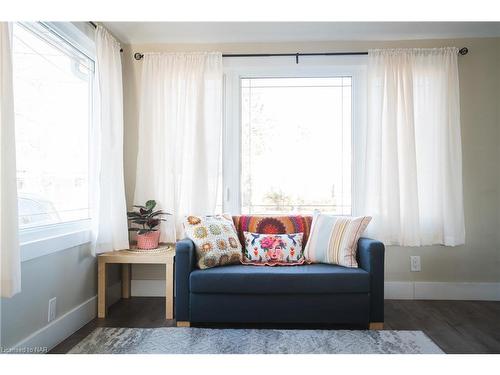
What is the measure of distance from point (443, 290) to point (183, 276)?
2.41 metres

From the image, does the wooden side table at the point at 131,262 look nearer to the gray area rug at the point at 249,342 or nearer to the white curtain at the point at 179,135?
the gray area rug at the point at 249,342

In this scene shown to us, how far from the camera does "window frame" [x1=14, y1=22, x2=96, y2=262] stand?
88.1 inches

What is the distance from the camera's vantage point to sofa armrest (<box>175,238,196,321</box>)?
2.72 m

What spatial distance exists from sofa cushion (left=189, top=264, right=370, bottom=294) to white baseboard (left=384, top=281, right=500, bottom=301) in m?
1.02

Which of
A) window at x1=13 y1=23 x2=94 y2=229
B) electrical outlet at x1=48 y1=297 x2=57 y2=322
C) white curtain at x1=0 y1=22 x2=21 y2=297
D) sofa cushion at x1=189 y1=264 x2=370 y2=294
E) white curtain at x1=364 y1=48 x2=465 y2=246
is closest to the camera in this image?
white curtain at x1=0 y1=22 x2=21 y2=297

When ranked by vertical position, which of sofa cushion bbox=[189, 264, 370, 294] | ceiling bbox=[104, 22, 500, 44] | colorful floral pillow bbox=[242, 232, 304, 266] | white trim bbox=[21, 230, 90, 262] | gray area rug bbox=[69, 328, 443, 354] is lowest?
gray area rug bbox=[69, 328, 443, 354]

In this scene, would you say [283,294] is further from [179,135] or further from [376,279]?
[179,135]

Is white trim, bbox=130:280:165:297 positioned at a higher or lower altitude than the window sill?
lower

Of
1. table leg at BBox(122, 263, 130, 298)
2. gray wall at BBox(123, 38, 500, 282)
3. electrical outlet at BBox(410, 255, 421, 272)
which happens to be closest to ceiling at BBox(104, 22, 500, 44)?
gray wall at BBox(123, 38, 500, 282)

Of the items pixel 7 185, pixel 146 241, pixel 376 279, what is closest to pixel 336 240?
pixel 376 279

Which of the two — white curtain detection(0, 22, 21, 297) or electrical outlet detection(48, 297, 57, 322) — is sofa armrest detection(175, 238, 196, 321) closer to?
electrical outlet detection(48, 297, 57, 322)

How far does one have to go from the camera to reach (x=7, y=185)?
183 centimetres

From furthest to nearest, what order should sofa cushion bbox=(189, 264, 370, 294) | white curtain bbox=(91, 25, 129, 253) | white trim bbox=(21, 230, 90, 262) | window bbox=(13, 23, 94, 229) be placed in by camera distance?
white curtain bbox=(91, 25, 129, 253)
sofa cushion bbox=(189, 264, 370, 294)
window bbox=(13, 23, 94, 229)
white trim bbox=(21, 230, 90, 262)

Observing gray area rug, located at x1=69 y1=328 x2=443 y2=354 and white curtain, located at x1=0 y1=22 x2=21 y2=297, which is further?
gray area rug, located at x1=69 y1=328 x2=443 y2=354
